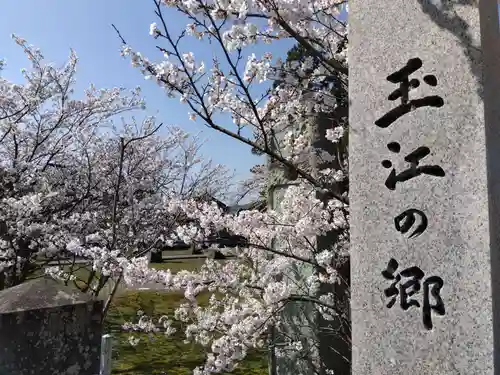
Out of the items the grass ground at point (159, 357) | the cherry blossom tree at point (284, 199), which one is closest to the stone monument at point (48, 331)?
the cherry blossom tree at point (284, 199)

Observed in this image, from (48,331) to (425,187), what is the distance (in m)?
2.19

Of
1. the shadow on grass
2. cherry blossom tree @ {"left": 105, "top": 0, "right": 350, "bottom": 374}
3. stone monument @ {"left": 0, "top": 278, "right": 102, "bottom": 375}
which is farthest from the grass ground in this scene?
stone monument @ {"left": 0, "top": 278, "right": 102, "bottom": 375}

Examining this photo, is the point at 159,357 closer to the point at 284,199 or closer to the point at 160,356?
the point at 160,356

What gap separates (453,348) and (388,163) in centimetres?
80

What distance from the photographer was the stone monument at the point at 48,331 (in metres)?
2.46

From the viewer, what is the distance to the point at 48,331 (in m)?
2.57

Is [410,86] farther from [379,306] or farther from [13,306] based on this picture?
A: [13,306]

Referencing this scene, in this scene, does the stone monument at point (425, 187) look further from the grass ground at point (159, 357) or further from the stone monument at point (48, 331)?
the grass ground at point (159, 357)

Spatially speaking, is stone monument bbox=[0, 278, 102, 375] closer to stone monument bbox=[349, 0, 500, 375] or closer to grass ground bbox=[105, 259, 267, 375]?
stone monument bbox=[349, 0, 500, 375]

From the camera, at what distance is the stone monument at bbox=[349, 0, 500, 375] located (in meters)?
1.71

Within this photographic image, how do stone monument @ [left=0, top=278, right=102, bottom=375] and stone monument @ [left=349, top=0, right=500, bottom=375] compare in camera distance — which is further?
stone monument @ [left=0, top=278, right=102, bottom=375]

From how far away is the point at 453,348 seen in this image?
67.7 inches

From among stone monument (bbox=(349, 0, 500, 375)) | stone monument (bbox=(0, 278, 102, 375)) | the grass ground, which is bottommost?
the grass ground

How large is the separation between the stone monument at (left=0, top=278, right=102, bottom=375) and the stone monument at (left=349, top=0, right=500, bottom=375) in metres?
1.66
